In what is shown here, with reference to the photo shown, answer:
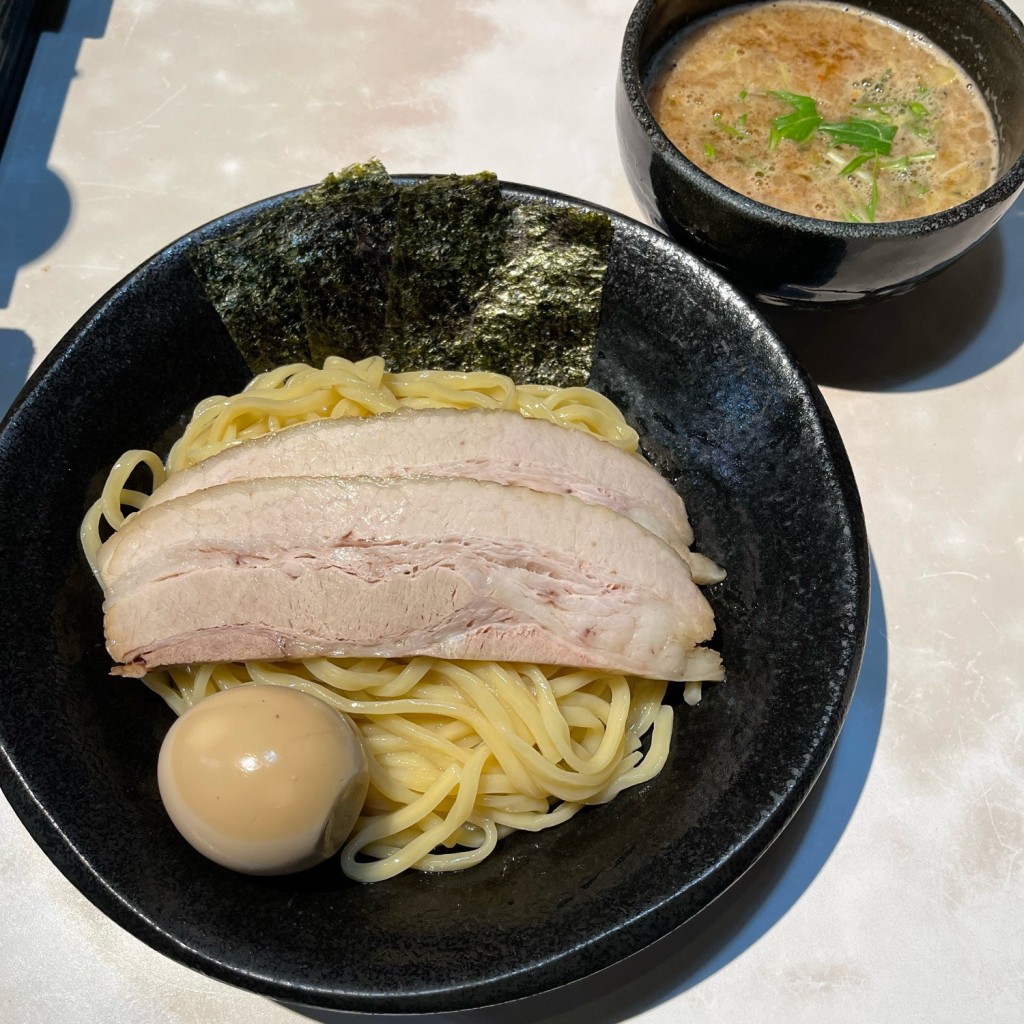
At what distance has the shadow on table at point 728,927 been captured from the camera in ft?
6.01

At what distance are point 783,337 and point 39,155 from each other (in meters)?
2.46

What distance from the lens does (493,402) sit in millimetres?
2355

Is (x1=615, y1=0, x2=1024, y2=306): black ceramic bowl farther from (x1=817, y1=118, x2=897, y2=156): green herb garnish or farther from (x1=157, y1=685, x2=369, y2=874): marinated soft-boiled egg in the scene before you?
(x1=157, y1=685, x2=369, y2=874): marinated soft-boiled egg

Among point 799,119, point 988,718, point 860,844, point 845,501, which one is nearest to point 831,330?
point 799,119

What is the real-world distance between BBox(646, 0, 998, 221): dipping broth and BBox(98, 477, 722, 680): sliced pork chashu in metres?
1.14

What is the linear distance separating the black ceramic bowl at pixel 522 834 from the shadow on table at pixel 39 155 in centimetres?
97

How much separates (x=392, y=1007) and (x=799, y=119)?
2329mm

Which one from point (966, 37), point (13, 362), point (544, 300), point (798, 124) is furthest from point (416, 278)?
point (966, 37)

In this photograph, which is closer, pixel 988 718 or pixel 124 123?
pixel 988 718

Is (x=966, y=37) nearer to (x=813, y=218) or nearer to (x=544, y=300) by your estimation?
(x=813, y=218)

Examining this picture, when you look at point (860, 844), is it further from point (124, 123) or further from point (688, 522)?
point (124, 123)

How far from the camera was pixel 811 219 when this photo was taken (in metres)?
2.08

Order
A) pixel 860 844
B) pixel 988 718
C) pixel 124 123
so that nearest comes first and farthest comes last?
pixel 860 844 → pixel 988 718 → pixel 124 123

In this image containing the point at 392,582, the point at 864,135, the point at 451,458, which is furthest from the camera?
the point at 864,135
